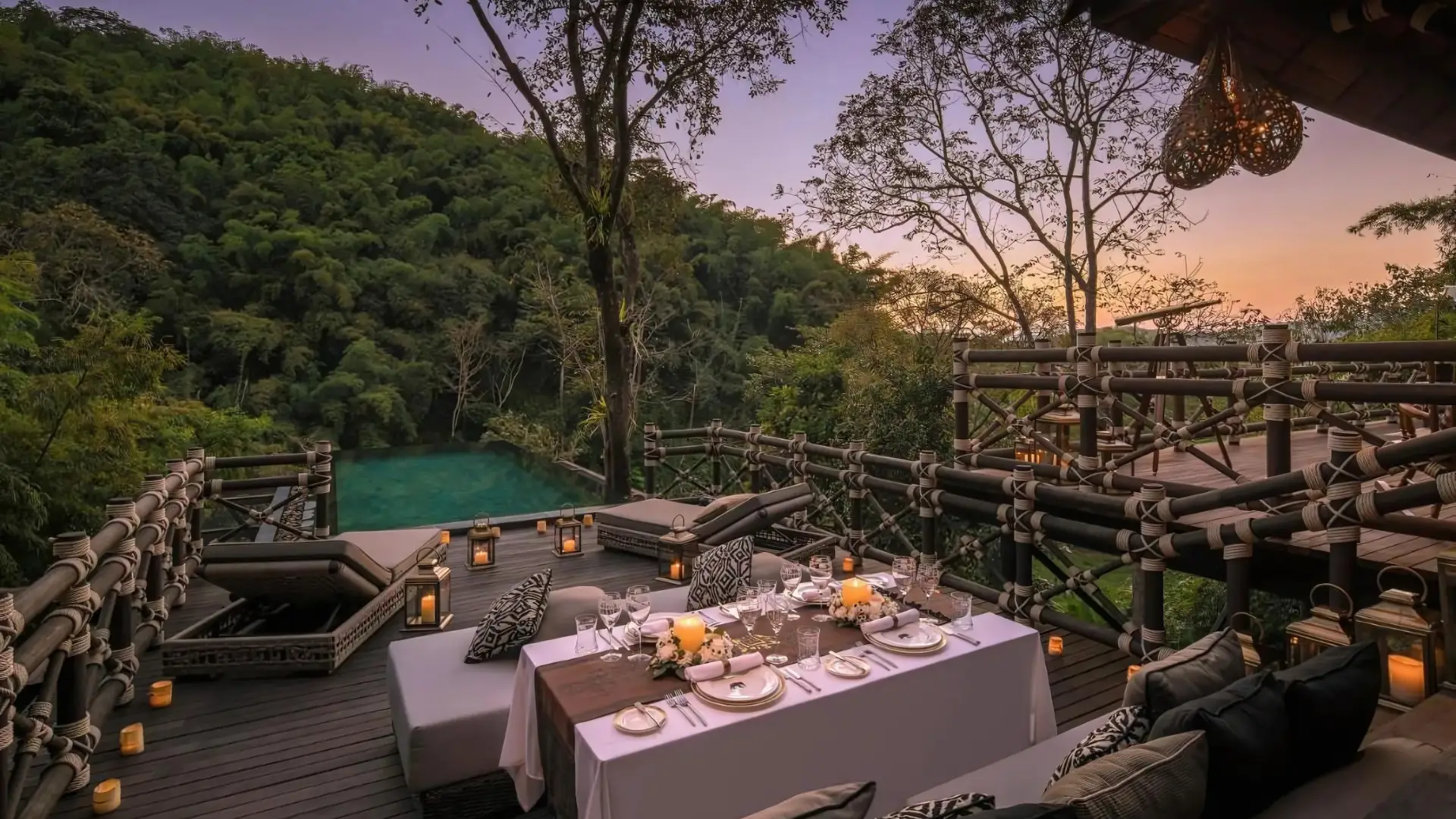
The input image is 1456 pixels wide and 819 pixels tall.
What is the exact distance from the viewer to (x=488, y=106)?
56.7ft

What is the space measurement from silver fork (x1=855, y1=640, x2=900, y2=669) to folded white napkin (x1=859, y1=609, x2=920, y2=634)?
9cm

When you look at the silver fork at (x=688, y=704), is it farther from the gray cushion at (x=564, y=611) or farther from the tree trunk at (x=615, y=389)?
the tree trunk at (x=615, y=389)

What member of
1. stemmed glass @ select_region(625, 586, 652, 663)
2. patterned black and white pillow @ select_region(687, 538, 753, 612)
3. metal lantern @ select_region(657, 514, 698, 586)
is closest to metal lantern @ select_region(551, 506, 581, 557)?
metal lantern @ select_region(657, 514, 698, 586)

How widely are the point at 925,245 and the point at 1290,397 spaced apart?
8652mm

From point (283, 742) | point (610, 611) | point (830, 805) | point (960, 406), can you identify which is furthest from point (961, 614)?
point (283, 742)

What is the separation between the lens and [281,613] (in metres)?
4.20

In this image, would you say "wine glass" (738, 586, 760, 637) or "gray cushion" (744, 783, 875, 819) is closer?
"gray cushion" (744, 783, 875, 819)

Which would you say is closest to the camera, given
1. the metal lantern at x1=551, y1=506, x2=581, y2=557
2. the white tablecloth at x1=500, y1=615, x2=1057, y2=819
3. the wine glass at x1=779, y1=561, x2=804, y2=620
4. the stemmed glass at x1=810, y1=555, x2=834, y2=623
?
the white tablecloth at x1=500, y1=615, x2=1057, y2=819

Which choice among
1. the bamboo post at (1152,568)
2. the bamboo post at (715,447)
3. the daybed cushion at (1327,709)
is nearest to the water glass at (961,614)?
the daybed cushion at (1327,709)

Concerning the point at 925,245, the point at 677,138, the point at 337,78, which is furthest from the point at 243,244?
the point at 925,245

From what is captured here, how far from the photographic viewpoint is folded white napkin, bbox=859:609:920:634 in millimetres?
2705

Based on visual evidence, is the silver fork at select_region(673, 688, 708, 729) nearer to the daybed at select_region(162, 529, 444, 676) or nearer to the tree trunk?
the daybed at select_region(162, 529, 444, 676)

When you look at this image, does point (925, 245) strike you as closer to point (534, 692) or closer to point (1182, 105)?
point (1182, 105)

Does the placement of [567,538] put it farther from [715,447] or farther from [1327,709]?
[1327,709]
